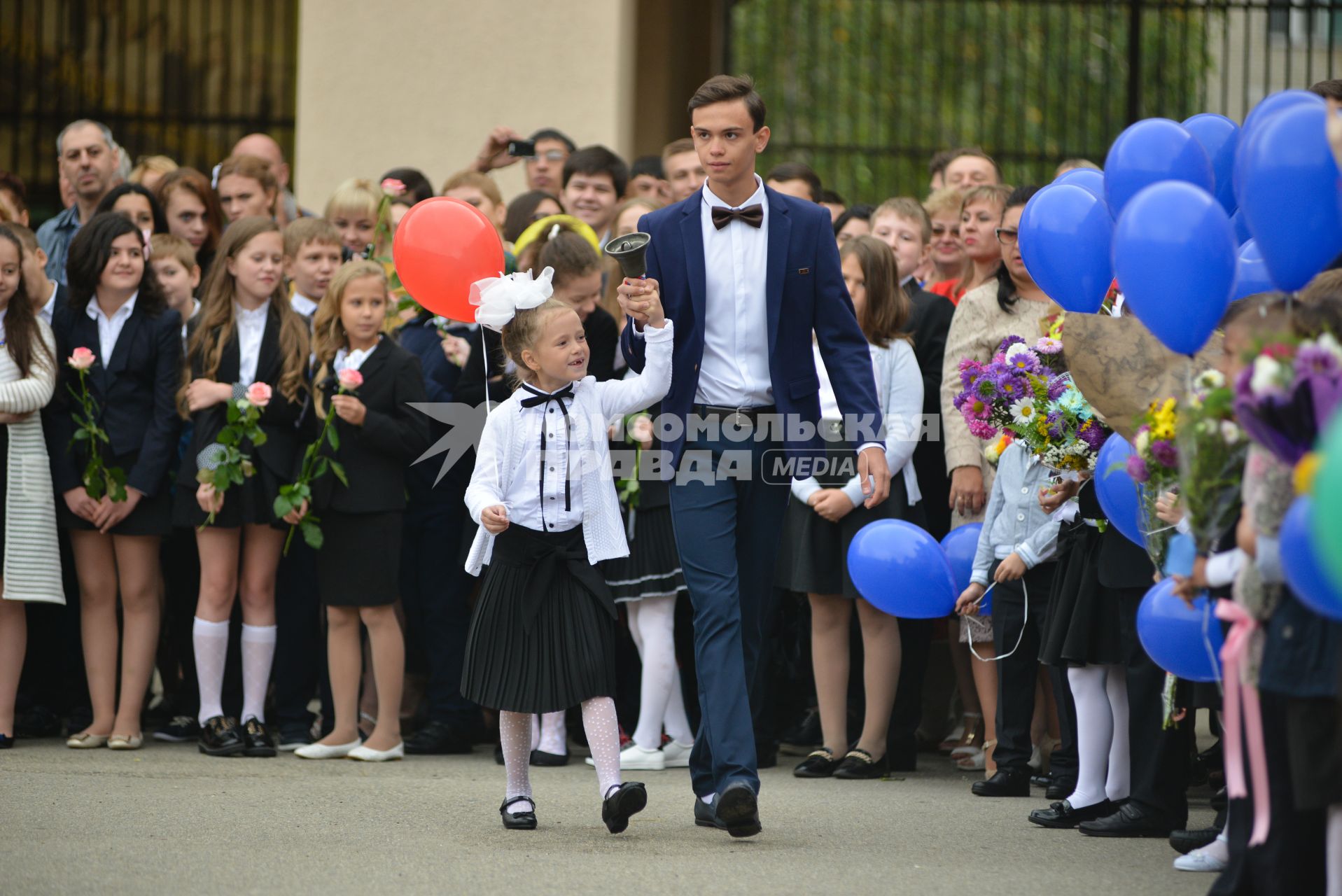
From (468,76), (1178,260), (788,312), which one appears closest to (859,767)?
(788,312)

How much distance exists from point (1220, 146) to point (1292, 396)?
6.98 feet

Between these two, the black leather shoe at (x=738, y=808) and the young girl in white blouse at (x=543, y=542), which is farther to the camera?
the young girl in white blouse at (x=543, y=542)

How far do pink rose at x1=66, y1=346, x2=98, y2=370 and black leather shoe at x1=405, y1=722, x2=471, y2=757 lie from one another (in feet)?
6.98

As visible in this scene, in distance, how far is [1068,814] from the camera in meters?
5.41

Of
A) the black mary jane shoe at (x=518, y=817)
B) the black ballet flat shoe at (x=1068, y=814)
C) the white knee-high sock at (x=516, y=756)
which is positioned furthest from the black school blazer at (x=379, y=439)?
the black ballet flat shoe at (x=1068, y=814)

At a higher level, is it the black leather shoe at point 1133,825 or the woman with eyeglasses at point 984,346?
the woman with eyeglasses at point 984,346

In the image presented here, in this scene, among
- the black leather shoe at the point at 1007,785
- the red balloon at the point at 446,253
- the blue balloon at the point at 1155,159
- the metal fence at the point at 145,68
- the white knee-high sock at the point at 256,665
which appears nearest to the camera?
the blue balloon at the point at 1155,159

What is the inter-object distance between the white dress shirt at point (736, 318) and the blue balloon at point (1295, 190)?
161cm

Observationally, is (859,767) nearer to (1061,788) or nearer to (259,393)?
(1061,788)

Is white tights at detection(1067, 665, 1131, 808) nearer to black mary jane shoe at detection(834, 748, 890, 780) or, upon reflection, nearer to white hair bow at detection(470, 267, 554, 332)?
black mary jane shoe at detection(834, 748, 890, 780)

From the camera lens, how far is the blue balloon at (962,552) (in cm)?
628

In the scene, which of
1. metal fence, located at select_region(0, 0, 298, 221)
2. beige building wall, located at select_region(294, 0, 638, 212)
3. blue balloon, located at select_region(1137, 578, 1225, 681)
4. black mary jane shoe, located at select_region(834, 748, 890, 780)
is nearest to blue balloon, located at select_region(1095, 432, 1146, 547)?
blue balloon, located at select_region(1137, 578, 1225, 681)

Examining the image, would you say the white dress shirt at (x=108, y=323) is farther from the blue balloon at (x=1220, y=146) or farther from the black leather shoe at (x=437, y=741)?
the blue balloon at (x=1220, y=146)

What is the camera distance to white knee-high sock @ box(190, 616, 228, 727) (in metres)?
6.92
